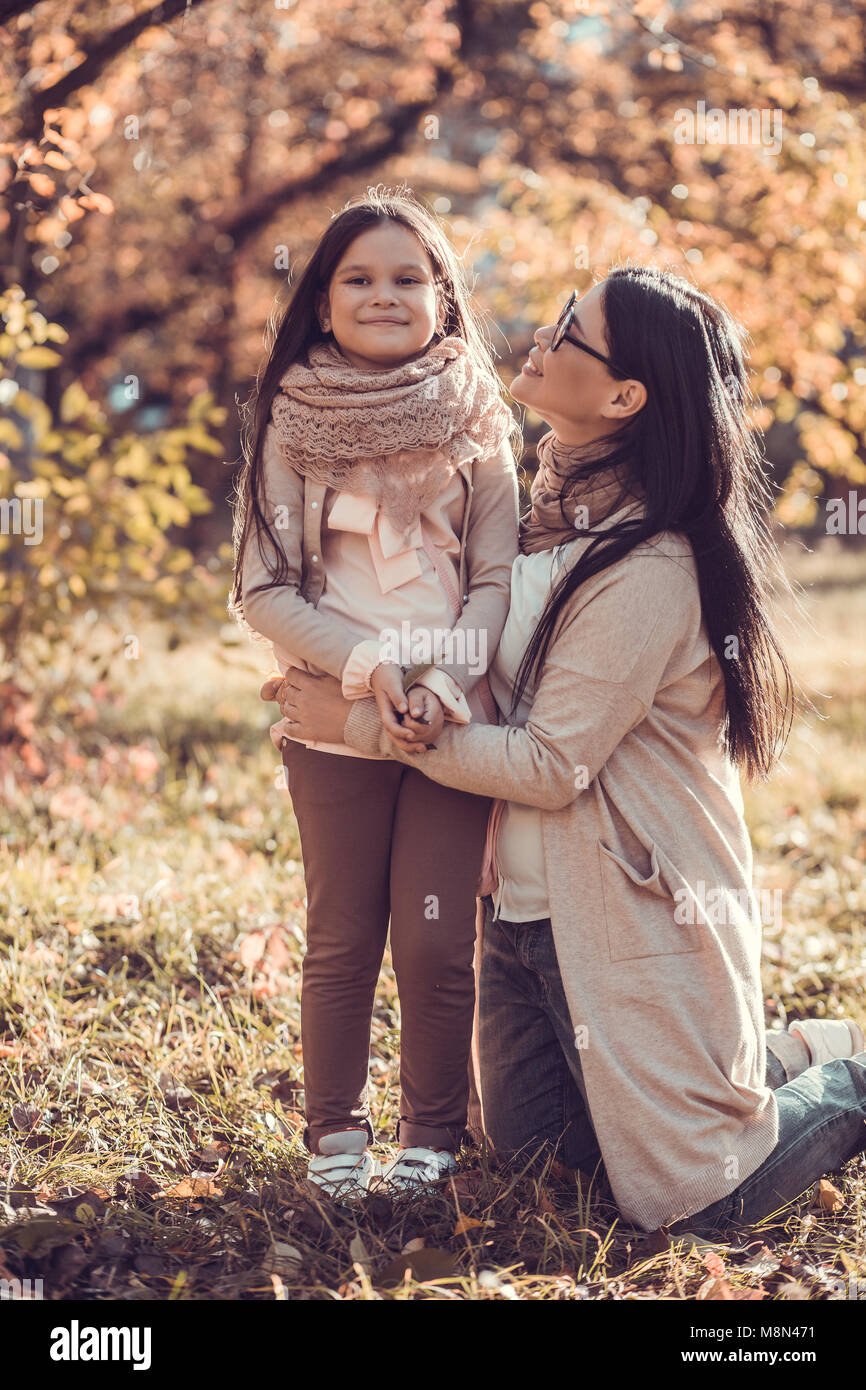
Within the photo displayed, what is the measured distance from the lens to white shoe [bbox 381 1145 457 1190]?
7.39ft

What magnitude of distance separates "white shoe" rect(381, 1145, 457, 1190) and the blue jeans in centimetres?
17

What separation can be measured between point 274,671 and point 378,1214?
109 centimetres

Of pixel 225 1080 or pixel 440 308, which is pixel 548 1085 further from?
pixel 440 308

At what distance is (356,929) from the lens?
2340 millimetres

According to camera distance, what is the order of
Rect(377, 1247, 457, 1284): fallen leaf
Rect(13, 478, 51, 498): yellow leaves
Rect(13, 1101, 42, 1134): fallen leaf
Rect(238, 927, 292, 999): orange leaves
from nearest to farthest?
1. Rect(377, 1247, 457, 1284): fallen leaf
2. Rect(13, 1101, 42, 1134): fallen leaf
3. Rect(238, 927, 292, 999): orange leaves
4. Rect(13, 478, 51, 498): yellow leaves

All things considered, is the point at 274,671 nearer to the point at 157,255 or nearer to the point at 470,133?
the point at 157,255

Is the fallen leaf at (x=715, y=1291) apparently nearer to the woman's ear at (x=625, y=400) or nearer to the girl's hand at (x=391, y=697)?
the girl's hand at (x=391, y=697)

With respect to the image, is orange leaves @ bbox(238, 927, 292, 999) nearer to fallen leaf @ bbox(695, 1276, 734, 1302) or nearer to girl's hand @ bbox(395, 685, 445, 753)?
girl's hand @ bbox(395, 685, 445, 753)

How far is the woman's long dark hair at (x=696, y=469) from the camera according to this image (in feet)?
7.23

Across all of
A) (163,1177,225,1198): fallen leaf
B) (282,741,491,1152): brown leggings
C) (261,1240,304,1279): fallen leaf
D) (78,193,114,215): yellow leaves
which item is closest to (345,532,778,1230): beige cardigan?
(282,741,491,1152): brown leggings

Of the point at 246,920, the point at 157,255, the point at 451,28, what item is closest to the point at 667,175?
the point at 451,28

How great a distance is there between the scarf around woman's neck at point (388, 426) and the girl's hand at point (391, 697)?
290 millimetres

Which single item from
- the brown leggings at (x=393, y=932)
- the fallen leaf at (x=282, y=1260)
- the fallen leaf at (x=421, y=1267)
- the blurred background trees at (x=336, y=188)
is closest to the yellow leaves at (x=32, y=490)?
the blurred background trees at (x=336, y=188)

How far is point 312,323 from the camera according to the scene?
8.05ft
